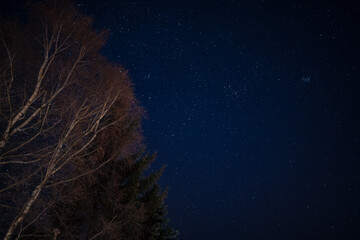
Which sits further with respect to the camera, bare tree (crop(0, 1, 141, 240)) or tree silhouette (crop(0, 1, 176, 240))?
bare tree (crop(0, 1, 141, 240))

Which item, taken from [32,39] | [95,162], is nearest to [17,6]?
[32,39]

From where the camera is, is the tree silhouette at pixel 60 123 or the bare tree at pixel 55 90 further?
the bare tree at pixel 55 90

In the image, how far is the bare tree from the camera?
5609 millimetres

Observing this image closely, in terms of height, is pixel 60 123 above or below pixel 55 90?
below

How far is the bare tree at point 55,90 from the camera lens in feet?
18.4

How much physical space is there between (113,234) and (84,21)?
6.18 m

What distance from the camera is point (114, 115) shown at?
745cm

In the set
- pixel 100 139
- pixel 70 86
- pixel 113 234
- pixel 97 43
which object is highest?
pixel 97 43

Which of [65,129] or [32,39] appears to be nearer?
[65,129]

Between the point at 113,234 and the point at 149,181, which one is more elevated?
the point at 149,181

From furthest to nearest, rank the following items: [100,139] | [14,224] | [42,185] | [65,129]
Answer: [100,139], [65,129], [42,185], [14,224]

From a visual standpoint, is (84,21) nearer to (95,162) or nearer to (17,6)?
(17,6)

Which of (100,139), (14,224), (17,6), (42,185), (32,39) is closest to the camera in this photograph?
(14,224)

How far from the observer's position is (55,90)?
627 cm
